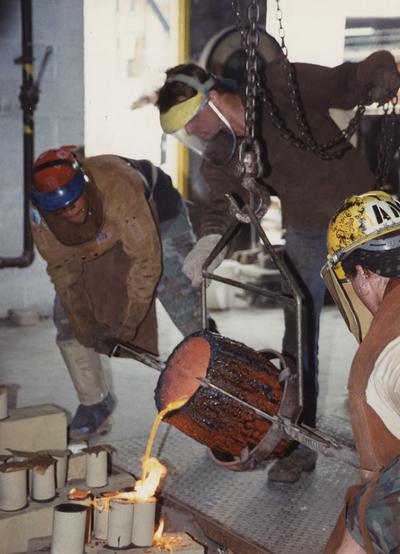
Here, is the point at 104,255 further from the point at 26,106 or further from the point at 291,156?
the point at 26,106

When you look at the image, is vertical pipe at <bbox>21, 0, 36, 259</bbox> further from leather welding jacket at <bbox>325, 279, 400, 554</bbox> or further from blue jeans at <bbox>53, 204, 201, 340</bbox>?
leather welding jacket at <bbox>325, 279, 400, 554</bbox>

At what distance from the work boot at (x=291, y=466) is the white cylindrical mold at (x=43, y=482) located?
888 mm

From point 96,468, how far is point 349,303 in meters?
1.20

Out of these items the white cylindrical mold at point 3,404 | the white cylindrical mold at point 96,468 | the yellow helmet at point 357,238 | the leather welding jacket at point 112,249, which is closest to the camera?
the yellow helmet at point 357,238

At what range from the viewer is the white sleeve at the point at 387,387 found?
1926 mm

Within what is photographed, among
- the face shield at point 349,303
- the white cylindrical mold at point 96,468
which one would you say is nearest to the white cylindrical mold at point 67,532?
the white cylindrical mold at point 96,468

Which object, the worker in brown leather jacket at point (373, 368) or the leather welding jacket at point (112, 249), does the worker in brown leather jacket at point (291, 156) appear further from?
the worker in brown leather jacket at point (373, 368)

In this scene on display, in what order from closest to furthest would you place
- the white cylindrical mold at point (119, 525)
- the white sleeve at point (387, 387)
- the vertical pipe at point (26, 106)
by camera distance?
the white sleeve at point (387, 387)
the white cylindrical mold at point (119, 525)
the vertical pipe at point (26, 106)

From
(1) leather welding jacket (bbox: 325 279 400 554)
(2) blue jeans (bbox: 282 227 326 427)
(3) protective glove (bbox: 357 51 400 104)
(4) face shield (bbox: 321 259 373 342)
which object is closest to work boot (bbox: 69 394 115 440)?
(2) blue jeans (bbox: 282 227 326 427)

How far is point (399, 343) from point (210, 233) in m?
1.55

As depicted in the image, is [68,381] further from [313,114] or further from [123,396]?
[313,114]

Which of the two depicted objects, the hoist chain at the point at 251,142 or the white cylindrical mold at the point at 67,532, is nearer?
the white cylindrical mold at the point at 67,532

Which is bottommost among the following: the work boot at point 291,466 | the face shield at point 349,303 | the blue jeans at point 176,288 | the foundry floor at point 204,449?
the foundry floor at point 204,449

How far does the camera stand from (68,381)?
5020 millimetres
